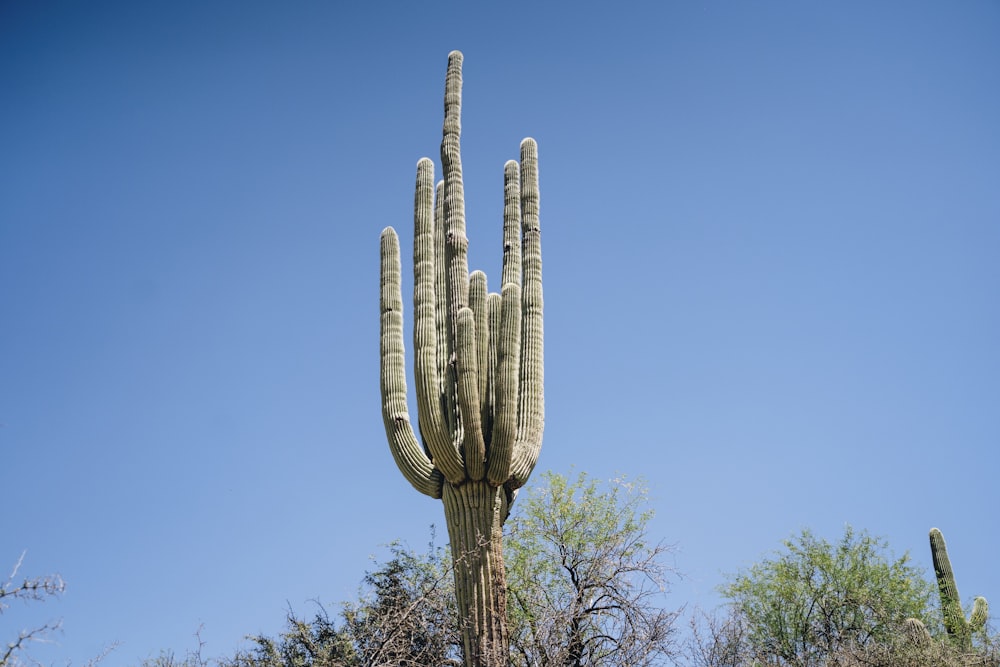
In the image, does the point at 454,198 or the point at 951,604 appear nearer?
the point at 454,198

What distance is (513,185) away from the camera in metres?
13.1

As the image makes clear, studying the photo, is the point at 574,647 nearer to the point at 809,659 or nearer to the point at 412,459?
the point at 412,459

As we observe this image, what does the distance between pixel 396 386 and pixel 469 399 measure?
3.54ft

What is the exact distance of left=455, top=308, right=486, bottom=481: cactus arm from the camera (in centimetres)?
1095

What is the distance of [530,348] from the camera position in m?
12.1

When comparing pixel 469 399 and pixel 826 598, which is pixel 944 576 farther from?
pixel 469 399

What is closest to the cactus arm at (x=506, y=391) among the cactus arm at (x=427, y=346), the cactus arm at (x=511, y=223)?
the cactus arm at (x=427, y=346)

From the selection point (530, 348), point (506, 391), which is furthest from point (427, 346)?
point (530, 348)

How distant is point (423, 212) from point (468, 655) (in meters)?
5.04

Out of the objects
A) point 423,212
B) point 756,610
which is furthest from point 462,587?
point 756,610

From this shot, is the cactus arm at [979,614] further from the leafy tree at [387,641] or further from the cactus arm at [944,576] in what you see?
the leafy tree at [387,641]

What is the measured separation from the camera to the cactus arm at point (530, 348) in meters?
11.6

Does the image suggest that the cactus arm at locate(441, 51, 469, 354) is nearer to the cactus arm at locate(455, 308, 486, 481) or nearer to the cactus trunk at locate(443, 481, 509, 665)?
the cactus arm at locate(455, 308, 486, 481)

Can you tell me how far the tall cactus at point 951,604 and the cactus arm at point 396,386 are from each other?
11102 millimetres
